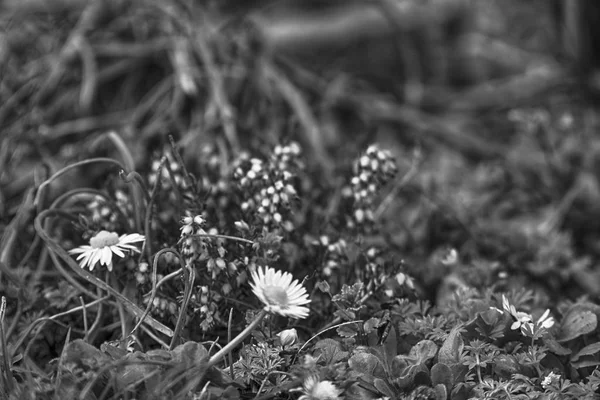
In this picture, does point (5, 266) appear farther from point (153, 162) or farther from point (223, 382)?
point (223, 382)

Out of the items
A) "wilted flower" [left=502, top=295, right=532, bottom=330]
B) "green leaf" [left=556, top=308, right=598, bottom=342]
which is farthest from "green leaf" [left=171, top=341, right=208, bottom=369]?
"green leaf" [left=556, top=308, right=598, bottom=342]

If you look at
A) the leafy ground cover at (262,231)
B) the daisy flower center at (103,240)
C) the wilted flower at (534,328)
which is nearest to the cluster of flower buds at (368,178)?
the leafy ground cover at (262,231)

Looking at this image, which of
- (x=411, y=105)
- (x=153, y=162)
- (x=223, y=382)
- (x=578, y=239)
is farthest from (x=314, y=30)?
(x=223, y=382)

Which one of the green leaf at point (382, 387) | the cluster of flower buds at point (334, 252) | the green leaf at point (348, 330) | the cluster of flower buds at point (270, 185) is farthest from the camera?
the cluster of flower buds at point (334, 252)

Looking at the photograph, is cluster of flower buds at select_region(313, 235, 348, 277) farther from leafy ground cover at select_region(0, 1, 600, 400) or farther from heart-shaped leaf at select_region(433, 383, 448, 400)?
heart-shaped leaf at select_region(433, 383, 448, 400)

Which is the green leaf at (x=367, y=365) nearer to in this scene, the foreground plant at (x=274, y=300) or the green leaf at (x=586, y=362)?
the foreground plant at (x=274, y=300)

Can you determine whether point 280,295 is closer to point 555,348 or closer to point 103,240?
point 103,240
